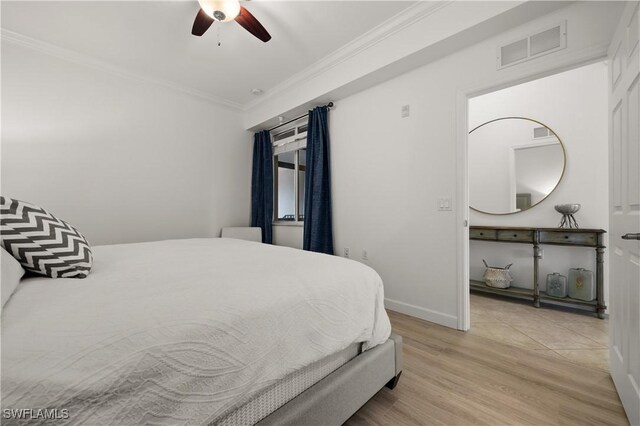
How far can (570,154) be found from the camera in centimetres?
290

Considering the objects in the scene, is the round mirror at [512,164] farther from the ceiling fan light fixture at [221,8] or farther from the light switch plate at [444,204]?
the ceiling fan light fixture at [221,8]

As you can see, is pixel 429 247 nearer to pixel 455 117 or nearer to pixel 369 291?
pixel 455 117

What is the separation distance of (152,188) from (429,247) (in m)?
3.34

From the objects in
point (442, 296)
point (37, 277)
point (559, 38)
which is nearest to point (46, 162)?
point (37, 277)

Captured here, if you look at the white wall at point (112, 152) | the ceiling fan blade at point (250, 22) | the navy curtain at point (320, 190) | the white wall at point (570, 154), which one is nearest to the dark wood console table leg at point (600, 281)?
the white wall at point (570, 154)

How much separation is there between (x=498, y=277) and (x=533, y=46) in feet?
7.62

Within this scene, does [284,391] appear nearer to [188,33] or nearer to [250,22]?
[250,22]

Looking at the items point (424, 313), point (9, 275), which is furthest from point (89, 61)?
point (424, 313)

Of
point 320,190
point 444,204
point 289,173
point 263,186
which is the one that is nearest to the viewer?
point 444,204

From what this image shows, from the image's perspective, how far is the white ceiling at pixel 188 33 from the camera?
2.25 m

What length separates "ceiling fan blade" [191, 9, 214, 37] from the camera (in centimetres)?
210

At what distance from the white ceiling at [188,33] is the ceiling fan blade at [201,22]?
0.20 metres

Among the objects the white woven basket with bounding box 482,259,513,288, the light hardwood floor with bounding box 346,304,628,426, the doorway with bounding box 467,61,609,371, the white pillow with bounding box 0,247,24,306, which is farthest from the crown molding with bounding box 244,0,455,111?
the white pillow with bounding box 0,247,24,306

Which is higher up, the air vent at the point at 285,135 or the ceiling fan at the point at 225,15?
the ceiling fan at the point at 225,15
